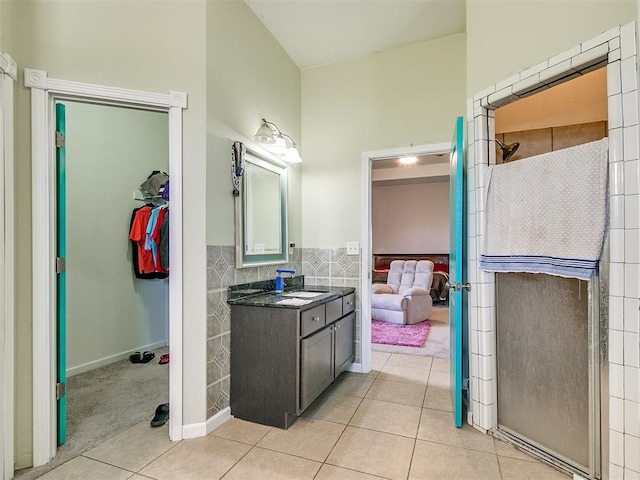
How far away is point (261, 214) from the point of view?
2.75m

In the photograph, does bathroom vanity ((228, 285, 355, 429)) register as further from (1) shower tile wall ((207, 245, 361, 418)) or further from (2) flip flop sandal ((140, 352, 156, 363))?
(2) flip flop sandal ((140, 352, 156, 363))

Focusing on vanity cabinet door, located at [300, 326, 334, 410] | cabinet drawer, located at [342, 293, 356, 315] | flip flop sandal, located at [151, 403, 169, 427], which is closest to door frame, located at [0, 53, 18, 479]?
flip flop sandal, located at [151, 403, 169, 427]

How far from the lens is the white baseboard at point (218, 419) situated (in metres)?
2.11

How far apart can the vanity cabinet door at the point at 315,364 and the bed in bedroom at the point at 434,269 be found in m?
4.59

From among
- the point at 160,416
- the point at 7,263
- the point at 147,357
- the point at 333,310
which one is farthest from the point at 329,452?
the point at 147,357

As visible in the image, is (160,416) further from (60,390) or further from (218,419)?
(60,390)

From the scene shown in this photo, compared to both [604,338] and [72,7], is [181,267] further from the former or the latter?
[604,338]

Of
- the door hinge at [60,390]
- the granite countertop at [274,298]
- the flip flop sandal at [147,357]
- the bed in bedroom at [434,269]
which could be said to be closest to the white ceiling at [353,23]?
the granite countertop at [274,298]

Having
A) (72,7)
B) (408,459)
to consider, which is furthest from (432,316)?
(72,7)

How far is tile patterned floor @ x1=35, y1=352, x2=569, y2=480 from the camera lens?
1713 mm

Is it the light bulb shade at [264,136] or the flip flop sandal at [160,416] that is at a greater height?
the light bulb shade at [264,136]

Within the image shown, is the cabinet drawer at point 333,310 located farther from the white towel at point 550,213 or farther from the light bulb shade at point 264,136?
the light bulb shade at point 264,136

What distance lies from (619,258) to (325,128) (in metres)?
2.55

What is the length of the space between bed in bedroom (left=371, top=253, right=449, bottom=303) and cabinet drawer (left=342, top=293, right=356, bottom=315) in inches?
157
